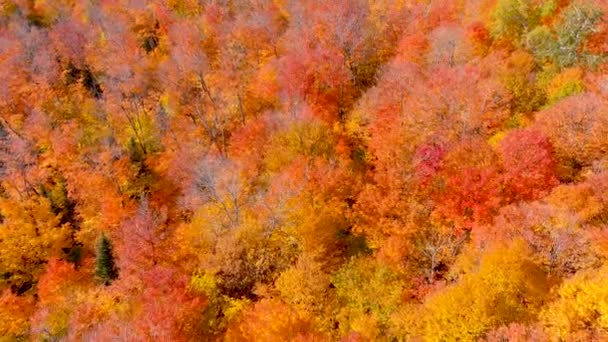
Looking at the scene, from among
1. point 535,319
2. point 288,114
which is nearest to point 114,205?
point 288,114

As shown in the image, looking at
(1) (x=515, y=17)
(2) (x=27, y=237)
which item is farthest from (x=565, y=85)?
(2) (x=27, y=237)

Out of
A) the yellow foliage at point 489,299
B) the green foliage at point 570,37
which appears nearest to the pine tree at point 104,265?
the yellow foliage at point 489,299

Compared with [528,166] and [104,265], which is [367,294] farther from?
[104,265]

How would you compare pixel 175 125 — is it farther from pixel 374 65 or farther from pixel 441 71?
pixel 441 71

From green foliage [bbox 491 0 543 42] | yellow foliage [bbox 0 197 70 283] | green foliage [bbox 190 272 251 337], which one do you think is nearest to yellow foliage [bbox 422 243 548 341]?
green foliage [bbox 190 272 251 337]

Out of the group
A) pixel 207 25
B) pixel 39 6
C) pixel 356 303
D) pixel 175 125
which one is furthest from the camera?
pixel 39 6

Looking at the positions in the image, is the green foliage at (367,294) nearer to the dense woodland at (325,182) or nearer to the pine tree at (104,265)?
the dense woodland at (325,182)

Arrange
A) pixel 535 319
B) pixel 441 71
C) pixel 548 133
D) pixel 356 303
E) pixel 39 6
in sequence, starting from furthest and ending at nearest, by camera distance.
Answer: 1. pixel 39 6
2. pixel 441 71
3. pixel 548 133
4. pixel 356 303
5. pixel 535 319
